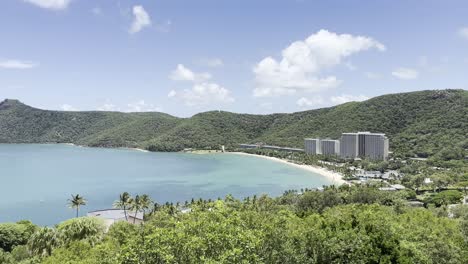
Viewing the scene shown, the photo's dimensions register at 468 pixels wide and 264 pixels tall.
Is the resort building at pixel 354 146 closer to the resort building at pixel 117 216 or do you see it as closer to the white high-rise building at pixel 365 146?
the white high-rise building at pixel 365 146

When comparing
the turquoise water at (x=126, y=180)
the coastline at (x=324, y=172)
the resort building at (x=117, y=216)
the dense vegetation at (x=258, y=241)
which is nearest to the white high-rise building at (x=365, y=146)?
the coastline at (x=324, y=172)

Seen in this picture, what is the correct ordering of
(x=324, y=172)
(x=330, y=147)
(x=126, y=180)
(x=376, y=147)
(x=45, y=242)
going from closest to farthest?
(x=45, y=242)
(x=126, y=180)
(x=324, y=172)
(x=376, y=147)
(x=330, y=147)

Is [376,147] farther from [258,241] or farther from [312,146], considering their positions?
[258,241]

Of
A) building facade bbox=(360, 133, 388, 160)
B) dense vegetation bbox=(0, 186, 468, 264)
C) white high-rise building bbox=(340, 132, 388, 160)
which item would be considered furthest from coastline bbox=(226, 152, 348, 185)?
dense vegetation bbox=(0, 186, 468, 264)

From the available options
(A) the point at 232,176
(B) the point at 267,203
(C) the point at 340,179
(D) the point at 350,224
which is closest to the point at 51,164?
(A) the point at 232,176

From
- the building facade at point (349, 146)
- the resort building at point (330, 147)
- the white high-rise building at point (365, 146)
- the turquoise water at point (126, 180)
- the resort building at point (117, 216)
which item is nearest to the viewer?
the resort building at point (117, 216)

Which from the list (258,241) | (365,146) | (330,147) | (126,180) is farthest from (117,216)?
(330,147)

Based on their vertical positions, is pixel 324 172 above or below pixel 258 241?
below
